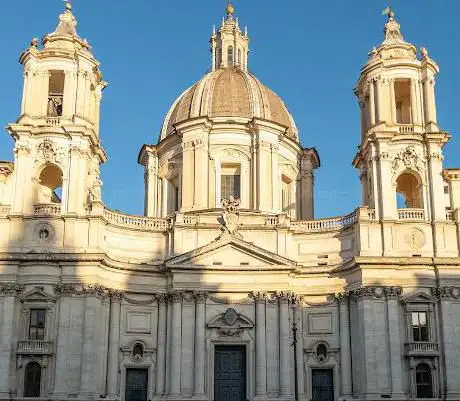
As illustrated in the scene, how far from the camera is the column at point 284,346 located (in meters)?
39.8

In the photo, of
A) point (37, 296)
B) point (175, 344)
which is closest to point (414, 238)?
point (175, 344)

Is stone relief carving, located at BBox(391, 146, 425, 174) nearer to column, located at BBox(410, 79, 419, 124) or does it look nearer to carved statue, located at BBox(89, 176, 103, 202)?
column, located at BBox(410, 79, 419, 124)

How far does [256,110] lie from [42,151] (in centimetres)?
1438

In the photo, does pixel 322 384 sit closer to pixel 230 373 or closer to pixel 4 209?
pixel 230 373

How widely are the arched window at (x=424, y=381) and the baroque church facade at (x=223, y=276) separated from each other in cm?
10

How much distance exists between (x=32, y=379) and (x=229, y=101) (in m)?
21.5

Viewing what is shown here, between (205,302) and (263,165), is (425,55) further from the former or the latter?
(205,302)

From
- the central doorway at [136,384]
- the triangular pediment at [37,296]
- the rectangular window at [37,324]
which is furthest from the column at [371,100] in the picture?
the rectangular window at [37,324]

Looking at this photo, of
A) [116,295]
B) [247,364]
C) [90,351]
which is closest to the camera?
[90,351]

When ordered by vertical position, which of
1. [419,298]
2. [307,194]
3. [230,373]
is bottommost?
[230,373]

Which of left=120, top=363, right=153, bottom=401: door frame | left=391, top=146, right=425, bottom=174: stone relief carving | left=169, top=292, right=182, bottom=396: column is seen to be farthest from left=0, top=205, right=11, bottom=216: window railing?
left=391, top=146, right=425, bottom=174: stone relief carving

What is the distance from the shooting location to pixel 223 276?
41844mm

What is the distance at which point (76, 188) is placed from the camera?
A: 136 ft

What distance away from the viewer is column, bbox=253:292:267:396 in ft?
131
